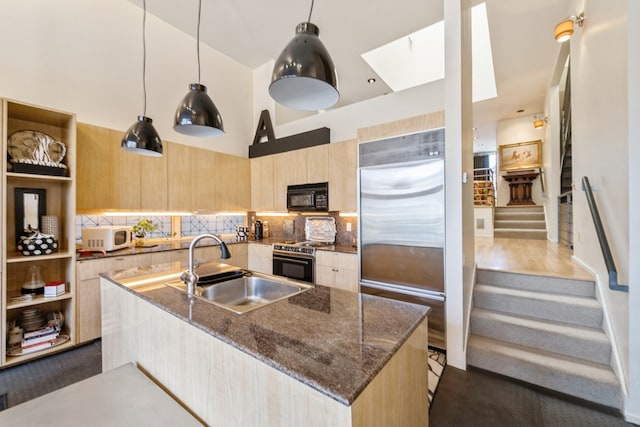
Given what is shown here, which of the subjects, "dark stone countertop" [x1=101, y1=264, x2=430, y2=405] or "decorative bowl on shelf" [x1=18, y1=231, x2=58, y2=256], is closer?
"dark stone countertop" [x1=101, y1=264, x2=430, y2=405]

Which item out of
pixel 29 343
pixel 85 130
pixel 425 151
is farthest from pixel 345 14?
pixel 29 343

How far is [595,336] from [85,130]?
5.16 meters

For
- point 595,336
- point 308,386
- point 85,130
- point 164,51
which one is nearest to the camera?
point 308,386

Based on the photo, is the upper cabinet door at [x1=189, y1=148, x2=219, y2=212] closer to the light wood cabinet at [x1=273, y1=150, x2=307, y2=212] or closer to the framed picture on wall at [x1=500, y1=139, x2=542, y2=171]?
the light wood cabinet at [x1=273, y1=150, x2=307, y2=212]

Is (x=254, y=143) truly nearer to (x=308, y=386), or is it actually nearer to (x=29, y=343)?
(x=29, y=343)

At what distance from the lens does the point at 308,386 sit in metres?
0.73

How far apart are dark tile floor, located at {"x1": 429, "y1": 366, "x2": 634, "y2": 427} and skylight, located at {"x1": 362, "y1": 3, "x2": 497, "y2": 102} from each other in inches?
167

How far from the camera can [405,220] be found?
8.66 ft

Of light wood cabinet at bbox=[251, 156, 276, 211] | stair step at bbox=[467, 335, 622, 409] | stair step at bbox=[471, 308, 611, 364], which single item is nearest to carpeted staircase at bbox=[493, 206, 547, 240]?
stair step at bbox=[471, 308, 611, 364]

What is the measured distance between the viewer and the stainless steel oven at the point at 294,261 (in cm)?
335

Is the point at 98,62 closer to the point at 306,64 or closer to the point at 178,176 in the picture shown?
the point at 178,176

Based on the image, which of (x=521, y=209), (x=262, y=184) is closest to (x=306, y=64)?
(x=262, y=184)

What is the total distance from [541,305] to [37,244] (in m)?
4.68

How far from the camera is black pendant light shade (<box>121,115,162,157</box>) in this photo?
6.48 ft
